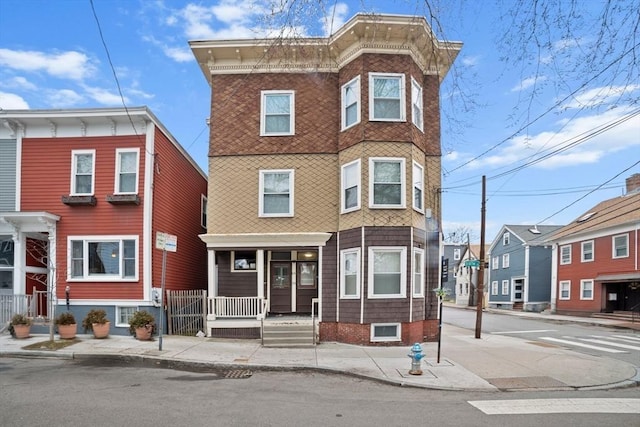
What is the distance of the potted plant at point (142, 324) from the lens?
44.2 feet

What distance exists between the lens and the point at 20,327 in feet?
43.4

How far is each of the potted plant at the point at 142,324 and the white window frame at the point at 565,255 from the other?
30.4 metres

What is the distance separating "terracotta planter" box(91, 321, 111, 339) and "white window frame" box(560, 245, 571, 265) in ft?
103

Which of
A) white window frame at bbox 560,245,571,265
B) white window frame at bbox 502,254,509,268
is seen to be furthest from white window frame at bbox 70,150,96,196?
white window frame at bbox 502,254,509,268

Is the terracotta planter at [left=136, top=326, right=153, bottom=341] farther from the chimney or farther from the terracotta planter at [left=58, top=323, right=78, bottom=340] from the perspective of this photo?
the chimney

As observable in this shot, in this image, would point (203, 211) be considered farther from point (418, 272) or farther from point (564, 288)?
point (564, 288)

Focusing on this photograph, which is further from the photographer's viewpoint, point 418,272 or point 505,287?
point 505,287

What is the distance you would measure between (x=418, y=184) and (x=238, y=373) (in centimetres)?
849

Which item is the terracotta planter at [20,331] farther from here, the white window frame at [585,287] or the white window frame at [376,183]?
the white window frame at [585,287]

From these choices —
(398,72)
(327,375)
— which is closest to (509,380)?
(327,375)

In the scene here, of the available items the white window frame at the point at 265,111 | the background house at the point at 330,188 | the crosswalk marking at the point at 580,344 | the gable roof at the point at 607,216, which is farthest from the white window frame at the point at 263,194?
the gable roof at the point at 607,216

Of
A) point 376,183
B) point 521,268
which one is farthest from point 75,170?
point 521,268

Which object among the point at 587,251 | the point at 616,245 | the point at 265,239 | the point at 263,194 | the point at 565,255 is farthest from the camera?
the point at 565,255

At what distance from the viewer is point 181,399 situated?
293 inches
